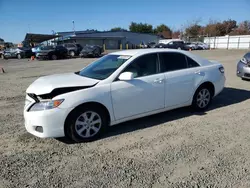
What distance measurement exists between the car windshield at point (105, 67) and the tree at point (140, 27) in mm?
83730

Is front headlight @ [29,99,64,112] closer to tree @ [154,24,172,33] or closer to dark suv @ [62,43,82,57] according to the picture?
dark suv @ [62,43,82,57]

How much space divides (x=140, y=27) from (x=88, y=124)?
85803mm

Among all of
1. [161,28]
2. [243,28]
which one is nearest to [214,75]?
[243,28]

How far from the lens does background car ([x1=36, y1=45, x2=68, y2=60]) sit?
24.1 meters

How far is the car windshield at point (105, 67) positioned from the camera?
4.34m

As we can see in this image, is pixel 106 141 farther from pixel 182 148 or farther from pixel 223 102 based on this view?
pixel 223 102

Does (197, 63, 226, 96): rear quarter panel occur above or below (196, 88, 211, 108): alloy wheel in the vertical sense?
above

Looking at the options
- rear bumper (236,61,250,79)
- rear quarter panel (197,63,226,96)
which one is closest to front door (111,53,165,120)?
rear quarter panel (197,63,226,96)

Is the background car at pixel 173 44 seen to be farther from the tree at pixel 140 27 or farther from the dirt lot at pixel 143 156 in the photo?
the tree at pixel 140 27

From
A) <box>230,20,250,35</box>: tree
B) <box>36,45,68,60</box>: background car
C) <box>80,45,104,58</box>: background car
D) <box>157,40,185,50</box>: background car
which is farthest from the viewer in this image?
<box>230,20,250,35</box>: tree

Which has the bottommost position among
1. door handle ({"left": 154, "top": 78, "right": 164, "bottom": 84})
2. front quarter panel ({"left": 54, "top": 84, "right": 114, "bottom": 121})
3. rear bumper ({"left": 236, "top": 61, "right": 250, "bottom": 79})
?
rear bumper ({"left": 236, "top": 61, "right": 250, "bottom": 79})

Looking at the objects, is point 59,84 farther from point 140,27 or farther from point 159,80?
point 140,27

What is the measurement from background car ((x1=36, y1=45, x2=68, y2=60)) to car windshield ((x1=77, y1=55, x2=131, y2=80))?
820 inches

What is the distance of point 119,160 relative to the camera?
340 cm
